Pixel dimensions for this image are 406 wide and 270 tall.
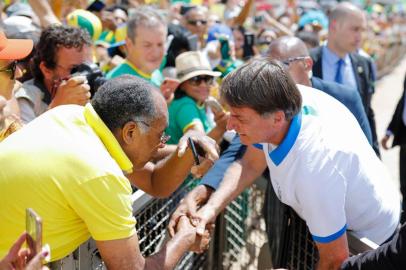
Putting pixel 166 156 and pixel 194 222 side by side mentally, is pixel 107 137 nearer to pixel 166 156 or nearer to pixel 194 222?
pixel 194 222

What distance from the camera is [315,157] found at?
Answer: 7.18 feet

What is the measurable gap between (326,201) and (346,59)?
318 centimetres

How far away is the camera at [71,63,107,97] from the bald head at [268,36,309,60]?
3.63 feet

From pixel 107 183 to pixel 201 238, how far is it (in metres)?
0.81

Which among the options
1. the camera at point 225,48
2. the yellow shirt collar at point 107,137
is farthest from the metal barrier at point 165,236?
the camera at point 225,48

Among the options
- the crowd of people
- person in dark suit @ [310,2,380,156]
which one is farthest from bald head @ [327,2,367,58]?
the crowd of people

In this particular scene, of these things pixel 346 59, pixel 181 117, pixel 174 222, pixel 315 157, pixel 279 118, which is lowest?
pixel 346 59

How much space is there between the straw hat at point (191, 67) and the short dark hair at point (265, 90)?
1.73 meters

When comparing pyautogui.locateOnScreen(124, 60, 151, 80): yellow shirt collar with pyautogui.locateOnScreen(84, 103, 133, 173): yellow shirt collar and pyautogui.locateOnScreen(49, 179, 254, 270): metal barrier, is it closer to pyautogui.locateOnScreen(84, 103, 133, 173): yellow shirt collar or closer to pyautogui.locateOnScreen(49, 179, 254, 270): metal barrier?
pyautogui.locateOnScreen(49, 179, 254, 270): metal barrier

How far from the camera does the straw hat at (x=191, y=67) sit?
4.01 meters

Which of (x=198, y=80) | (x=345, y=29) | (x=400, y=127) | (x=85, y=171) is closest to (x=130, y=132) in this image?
(x=85, y=171)

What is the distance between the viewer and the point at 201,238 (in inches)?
99.6

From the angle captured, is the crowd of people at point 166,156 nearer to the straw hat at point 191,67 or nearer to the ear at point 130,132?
the ear at point 130,132

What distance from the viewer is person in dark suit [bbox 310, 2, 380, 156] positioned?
4926mm
